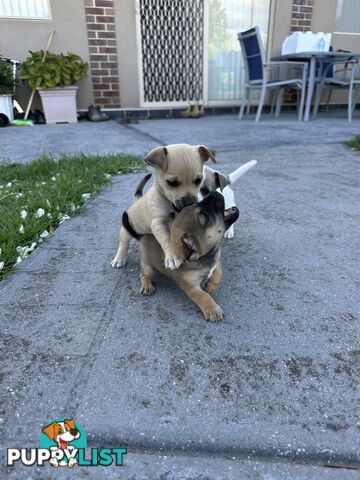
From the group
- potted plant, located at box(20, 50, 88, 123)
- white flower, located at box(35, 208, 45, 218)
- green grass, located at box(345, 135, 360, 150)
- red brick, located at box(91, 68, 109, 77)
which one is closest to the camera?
white flower, located at box(35, 208, 45, 218)

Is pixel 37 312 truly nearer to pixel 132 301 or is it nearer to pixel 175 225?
pixel 132 301

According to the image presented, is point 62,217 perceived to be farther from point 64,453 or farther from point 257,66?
point 257,66

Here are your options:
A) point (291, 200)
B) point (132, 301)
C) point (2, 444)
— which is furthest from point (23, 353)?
point (291, 200)

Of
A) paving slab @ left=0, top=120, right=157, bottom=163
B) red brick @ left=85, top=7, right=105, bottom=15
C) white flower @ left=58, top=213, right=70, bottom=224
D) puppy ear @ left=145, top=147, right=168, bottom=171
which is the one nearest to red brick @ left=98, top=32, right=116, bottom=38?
red brick @ left=85, top=7, right=105, bottom=15

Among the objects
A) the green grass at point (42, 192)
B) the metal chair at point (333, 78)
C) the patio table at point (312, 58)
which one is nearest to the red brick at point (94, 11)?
the patio table at point (312, 58)

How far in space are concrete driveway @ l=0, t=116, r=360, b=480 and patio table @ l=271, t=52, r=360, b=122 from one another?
441 cm

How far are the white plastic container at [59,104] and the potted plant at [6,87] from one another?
46 cm

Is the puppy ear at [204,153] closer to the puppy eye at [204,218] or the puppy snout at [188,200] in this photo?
the puppy snout at [188,200]

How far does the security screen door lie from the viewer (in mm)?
6910

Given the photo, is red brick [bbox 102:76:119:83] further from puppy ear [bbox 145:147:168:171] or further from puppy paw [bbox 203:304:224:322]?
puppy paw [bbox 203:304:224:322]

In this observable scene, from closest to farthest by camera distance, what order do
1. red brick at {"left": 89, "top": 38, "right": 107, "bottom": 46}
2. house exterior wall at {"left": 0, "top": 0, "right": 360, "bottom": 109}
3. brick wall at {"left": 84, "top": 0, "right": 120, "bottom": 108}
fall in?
house exterior wall at {"left": 0, "top": 0, "right": 360, "bottom": 109} < brick wall at {"left": 84, "top": 0, "right": 120, "bottom": 108} < red brick at {"left": 89, "top": 38, "right": 107, "bottom": 46}

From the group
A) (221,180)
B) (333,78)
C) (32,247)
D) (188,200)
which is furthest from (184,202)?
(333,78)

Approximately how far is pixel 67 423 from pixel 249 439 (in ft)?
1.58

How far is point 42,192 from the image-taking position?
104 inches
